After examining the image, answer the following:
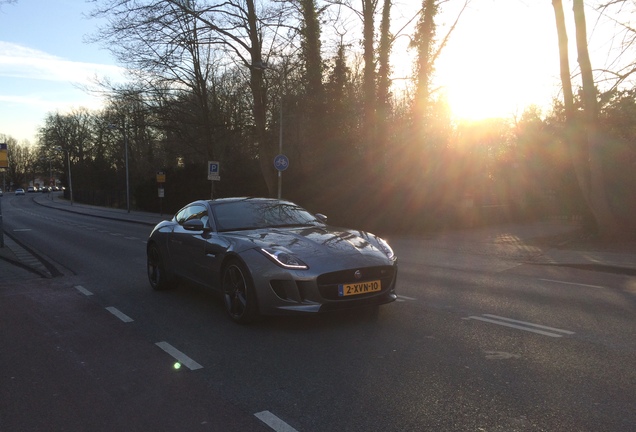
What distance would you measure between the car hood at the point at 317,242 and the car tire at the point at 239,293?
353 mm

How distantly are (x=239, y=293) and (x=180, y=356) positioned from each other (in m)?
1.20

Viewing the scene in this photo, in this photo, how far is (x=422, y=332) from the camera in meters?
5.64

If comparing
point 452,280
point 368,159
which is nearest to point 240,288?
point 452,280

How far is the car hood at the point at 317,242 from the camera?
19.1ft

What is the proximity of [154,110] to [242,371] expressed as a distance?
24362 millimetres

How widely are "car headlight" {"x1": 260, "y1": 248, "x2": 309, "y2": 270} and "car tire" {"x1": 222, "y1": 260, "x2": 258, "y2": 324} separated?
36 centimetres

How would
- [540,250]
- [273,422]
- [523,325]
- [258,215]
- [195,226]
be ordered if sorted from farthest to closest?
[540,250] < [258,215] < [195,226] < [523,325] < [273,422]

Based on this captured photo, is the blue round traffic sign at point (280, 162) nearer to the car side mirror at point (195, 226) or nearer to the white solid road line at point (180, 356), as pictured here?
the car side mirror at point (195, 226)

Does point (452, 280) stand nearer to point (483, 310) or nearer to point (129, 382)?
point (483, 310)

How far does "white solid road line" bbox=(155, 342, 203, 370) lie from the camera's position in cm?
472

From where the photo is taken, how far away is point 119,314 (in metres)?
6.92

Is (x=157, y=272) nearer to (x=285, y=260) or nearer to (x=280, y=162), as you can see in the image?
(x=285, y=260)

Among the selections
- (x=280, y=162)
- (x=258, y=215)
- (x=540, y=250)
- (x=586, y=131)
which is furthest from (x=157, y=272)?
(x=280, y=162)

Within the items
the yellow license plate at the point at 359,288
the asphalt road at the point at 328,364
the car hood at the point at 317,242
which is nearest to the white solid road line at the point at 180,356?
the asphalt road at the point at 328,364
